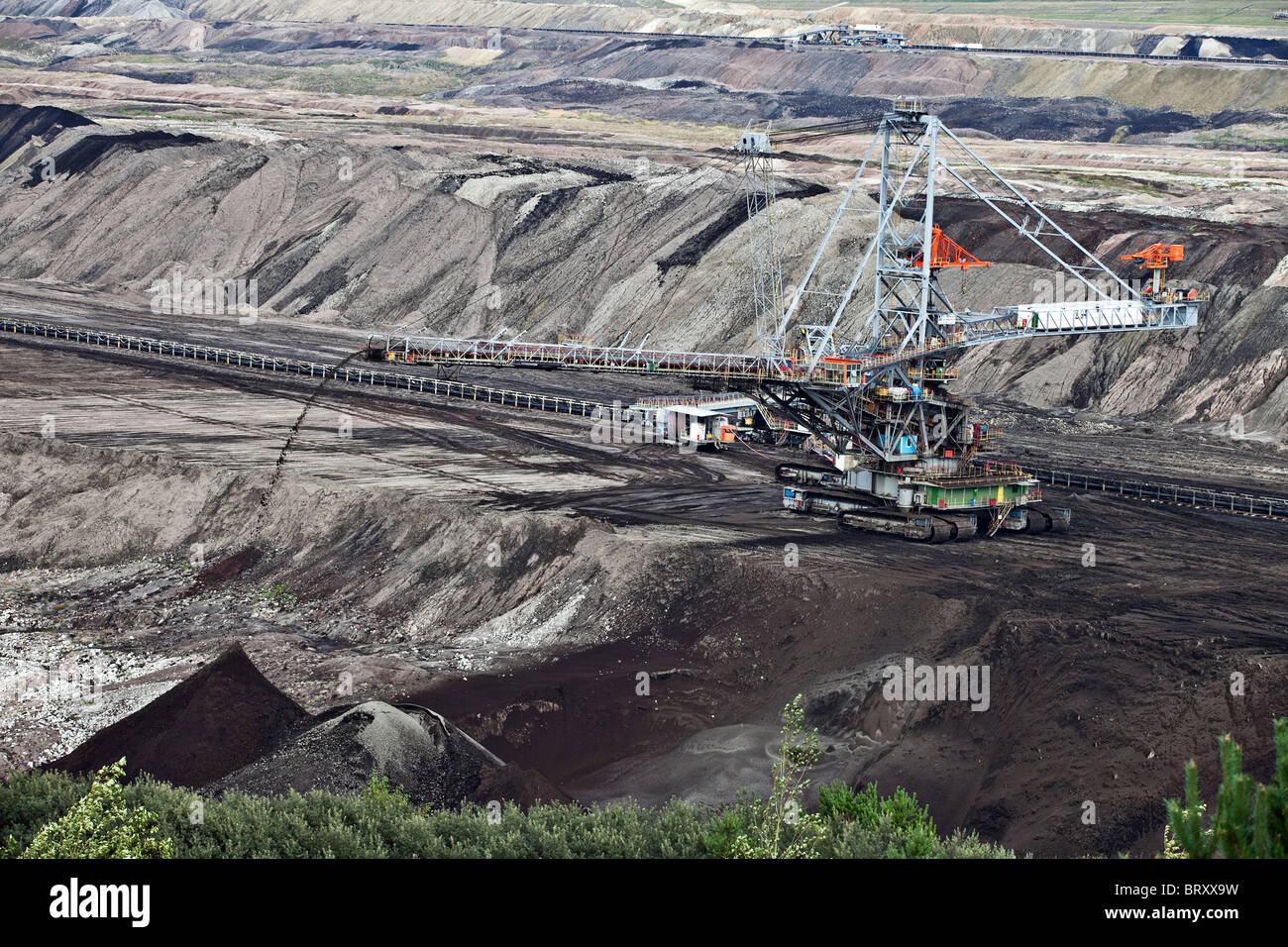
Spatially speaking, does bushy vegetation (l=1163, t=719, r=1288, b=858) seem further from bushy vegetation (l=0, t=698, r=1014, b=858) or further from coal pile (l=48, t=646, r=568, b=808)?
coal pile (l=48, t=646, r=568, b=808)

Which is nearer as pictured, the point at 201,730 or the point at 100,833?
the point at 100,833

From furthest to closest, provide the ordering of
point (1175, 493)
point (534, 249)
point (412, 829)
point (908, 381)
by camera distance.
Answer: point (534, 249), point (1175, 493), point (908, 381), point (412, 829)

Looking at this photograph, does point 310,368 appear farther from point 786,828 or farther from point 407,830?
point 786,828

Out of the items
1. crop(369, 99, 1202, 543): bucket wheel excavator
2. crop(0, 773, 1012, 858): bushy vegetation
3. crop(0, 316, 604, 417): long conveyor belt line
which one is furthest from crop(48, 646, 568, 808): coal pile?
Result: crop(0, 316, 604, 417): long conveyor belt line

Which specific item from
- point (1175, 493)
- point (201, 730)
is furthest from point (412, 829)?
point (1175, 493)

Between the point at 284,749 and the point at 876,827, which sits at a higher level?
the point at 876,827

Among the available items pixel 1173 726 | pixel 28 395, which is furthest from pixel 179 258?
pixel 1173 726

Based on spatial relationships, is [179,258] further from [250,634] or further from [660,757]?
[660,757]
